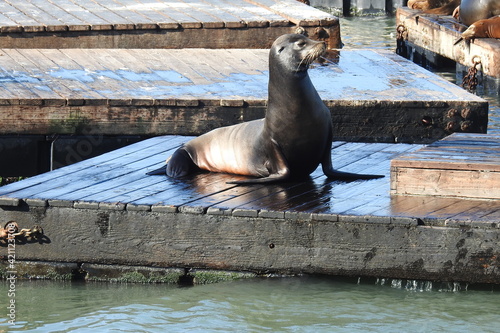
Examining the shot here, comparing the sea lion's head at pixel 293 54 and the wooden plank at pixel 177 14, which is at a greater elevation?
the wooden plank at pixel 177 14

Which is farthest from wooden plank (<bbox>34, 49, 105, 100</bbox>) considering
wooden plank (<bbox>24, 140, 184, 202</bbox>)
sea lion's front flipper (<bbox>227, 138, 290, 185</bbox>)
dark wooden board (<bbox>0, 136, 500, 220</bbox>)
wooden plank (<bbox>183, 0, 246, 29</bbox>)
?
sea lion's front flipper (<bbox>227, 138, 290, 185</bbox>)

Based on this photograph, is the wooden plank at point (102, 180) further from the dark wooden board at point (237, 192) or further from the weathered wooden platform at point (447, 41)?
the weathered wooden platform at point (447, 41)

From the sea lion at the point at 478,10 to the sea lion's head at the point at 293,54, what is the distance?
8101 millimetres

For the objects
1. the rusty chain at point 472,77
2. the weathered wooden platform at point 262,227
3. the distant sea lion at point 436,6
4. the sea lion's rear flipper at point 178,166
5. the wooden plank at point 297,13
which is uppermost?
the distant sea lion at point 436,6

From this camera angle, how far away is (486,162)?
541 cm

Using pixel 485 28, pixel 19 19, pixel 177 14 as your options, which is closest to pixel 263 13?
pixel 177 14

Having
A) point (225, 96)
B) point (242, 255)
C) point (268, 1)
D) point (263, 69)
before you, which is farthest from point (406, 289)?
point (268, 1)

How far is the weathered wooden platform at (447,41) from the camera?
12.6 meters

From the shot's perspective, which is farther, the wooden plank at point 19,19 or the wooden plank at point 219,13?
the wooden plank at point 219,13

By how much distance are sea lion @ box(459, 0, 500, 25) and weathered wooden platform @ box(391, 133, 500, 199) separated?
8.03 metres

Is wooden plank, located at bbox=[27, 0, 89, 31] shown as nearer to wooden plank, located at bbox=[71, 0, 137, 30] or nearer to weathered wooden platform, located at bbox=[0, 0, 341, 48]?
weathered wooden platform, located at bbox=[0, 0, 341, 48]

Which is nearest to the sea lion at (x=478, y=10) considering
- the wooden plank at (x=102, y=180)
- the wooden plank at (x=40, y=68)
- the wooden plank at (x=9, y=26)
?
the wooden plank at (x=9, y=26)

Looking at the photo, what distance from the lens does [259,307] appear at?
16.9ft

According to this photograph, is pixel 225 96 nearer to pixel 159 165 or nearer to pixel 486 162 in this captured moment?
pixel 159 165
